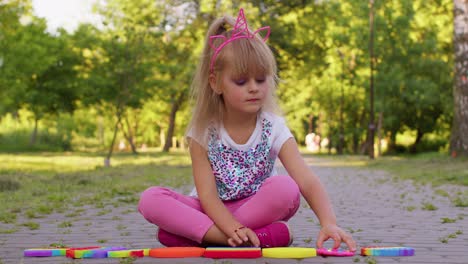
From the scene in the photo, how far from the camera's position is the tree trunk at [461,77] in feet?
60.0

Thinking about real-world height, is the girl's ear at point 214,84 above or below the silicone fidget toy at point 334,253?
above

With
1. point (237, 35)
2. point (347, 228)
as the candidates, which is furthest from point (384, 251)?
point (347, 228)

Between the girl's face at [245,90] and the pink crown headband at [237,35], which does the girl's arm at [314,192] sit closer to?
the girl's face at [245,90]

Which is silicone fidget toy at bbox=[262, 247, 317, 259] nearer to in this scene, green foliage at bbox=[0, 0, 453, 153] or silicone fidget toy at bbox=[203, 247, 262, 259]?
silicone fidget toy at bbox=[203, 247, 262, 259]

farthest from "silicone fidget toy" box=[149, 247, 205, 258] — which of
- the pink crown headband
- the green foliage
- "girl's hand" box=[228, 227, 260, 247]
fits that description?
the green foliage

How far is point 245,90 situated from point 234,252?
0.94 metres

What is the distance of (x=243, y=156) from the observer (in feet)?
13.6

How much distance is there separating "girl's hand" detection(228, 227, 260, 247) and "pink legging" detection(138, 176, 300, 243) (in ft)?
0.60

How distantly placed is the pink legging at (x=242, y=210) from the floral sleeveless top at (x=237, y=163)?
10 cm

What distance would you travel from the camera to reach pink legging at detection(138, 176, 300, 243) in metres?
3.99

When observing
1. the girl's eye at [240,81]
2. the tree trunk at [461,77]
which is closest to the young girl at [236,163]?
the girl's eye at [240,81]

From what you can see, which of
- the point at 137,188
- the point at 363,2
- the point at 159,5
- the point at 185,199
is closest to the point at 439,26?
the point at 363,2

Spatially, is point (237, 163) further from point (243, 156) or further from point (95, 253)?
point (95, 253)

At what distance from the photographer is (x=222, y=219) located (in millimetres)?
3914
